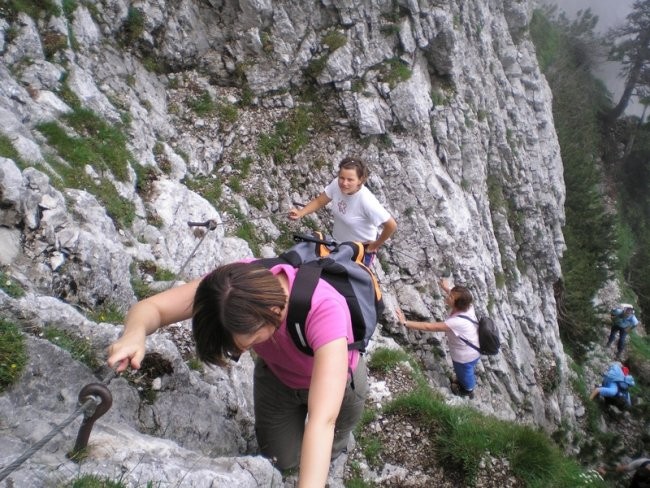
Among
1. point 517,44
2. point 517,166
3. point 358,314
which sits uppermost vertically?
point 517,44

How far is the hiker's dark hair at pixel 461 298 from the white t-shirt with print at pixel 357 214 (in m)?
2.32

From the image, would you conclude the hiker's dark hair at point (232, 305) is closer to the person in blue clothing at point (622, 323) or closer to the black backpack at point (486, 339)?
the black backpack at point (486, 339)

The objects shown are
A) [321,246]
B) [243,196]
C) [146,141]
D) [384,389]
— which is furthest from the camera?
[243,196]

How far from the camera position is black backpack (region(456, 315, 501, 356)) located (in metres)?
8.24

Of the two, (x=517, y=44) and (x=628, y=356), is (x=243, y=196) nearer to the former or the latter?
(x=517, y=44)

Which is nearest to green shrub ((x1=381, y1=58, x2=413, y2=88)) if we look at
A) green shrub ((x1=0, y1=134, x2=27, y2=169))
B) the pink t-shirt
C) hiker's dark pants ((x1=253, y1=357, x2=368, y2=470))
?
→ green shrub ((x1=0, y1=134, x2=27, y2=169))

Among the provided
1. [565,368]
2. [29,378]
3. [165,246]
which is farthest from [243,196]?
[565,368]

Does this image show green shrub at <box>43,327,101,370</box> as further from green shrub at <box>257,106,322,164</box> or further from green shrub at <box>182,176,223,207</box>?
green shrub at <box>257,106,322,164</box>

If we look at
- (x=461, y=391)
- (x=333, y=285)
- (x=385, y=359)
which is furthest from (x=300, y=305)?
(x=461, y=391)

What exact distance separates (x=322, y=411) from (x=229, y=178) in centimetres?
889

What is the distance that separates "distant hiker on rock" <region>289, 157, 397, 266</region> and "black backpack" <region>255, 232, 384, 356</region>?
11.3 ft

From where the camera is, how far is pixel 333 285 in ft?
10.1

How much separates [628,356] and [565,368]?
396 inches

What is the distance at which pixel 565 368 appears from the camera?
762 inches
